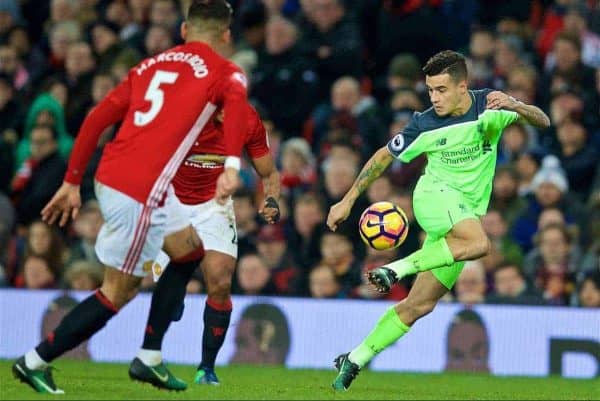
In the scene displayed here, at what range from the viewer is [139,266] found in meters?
8.05

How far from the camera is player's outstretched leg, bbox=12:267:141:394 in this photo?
8.05 m

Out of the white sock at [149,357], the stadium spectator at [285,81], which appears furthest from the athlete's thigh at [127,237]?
the stadium spectator at [285,81]

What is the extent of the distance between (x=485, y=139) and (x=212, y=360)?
2.42 meters

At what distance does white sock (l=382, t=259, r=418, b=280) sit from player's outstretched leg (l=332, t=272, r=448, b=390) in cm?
43

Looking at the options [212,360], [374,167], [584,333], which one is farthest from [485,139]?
[584,333]

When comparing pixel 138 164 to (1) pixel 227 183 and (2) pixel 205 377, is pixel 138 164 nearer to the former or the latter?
(1) pixel 227 183

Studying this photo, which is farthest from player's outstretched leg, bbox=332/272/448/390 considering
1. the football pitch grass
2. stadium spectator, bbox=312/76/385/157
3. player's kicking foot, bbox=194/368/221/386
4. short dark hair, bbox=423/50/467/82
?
stadium spectator, bbox=312/76/385/157

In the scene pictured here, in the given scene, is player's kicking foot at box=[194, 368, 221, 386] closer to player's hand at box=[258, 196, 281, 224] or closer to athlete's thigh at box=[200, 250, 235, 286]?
athlete's thigh at box=[200, 250, 235, 286]

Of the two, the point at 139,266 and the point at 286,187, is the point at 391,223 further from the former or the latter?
the point at 286,187

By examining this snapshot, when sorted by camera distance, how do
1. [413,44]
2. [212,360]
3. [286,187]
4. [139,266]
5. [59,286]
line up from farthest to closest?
1. [413,44]
2. [286,187]
3. [59,286]
4. [212,360]
5. [139,266]

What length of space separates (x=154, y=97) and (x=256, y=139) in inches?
75.6

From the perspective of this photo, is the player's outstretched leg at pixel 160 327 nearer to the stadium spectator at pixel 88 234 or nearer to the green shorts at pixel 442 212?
the green shorts at pixel 442 212

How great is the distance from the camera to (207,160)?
1001cm

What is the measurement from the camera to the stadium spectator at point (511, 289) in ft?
45.5
